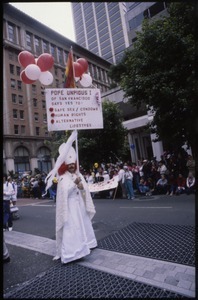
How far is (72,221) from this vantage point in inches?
172

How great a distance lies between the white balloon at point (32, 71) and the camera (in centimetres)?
510

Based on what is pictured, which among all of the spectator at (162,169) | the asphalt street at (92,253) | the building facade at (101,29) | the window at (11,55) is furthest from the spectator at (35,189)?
the building facade at (101,29)

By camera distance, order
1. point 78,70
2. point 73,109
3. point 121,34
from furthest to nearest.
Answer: point 121,34
point 78,70
point 73,109

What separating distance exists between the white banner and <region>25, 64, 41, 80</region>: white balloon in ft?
2.52

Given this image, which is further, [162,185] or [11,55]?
[11,55]

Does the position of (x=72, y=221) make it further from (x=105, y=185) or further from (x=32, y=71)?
(x=105, y=185)

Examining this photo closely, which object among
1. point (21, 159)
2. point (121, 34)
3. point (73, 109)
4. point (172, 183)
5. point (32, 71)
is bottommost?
point (172, 183)

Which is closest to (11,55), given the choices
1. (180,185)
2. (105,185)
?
(105,185)

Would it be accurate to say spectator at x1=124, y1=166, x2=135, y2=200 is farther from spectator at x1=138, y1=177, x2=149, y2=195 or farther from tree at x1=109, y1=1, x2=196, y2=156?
tree at x1=109, y1=1, x2=196, y2=156

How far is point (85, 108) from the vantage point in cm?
491

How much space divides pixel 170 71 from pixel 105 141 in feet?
31.3

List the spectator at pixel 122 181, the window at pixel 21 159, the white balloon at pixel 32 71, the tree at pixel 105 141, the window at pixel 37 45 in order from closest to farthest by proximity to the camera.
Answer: the white balloon at pixel 32 71 < the spectator at pixel 122 181 < the tree at pixel 105 141 < the window at pixel 21 159 < the window at pixel 37 45

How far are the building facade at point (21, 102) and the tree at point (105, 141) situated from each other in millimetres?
23428

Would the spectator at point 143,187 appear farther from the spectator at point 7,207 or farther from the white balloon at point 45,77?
the white balloon at point 45,77
